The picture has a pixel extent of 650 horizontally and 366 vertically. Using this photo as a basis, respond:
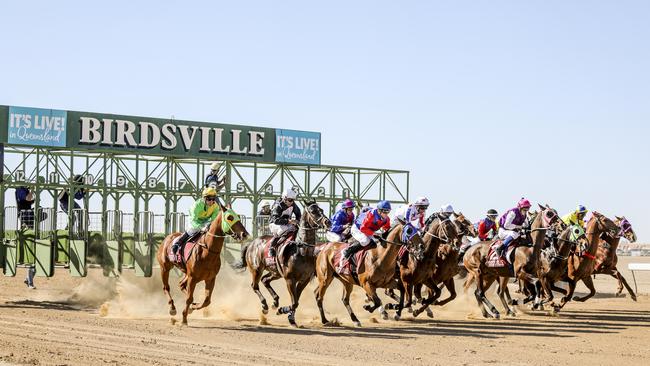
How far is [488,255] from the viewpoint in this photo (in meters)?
23.8

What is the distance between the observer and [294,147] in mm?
34500

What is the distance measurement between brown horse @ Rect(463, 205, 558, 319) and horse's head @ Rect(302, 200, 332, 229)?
4.99 m

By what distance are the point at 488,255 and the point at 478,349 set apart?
24.8ft

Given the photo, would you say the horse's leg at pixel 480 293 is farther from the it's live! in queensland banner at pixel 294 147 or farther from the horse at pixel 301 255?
the it's live! in queensland banner at pixel 294 147

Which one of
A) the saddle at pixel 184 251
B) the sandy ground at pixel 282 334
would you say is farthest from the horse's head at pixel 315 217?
the saddle at pixel 184 251

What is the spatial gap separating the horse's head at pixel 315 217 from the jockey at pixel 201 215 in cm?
161

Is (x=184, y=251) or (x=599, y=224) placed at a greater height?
(x=599, y=224)

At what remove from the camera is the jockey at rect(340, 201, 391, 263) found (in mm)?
20016

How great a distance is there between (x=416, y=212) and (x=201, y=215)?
501cm

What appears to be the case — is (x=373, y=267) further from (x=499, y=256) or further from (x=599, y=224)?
(x=599, y=224)

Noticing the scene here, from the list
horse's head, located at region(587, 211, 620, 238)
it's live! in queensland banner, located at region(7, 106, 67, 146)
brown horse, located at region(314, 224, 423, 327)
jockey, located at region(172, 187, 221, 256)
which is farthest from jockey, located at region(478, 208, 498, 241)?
it's live! in queensland banner, located at region(7, 106, 67, 146)

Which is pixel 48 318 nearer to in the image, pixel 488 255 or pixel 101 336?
pixel 101 336

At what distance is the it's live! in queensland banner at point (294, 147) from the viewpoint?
112 ft

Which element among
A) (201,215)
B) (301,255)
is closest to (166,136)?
(201,215)
